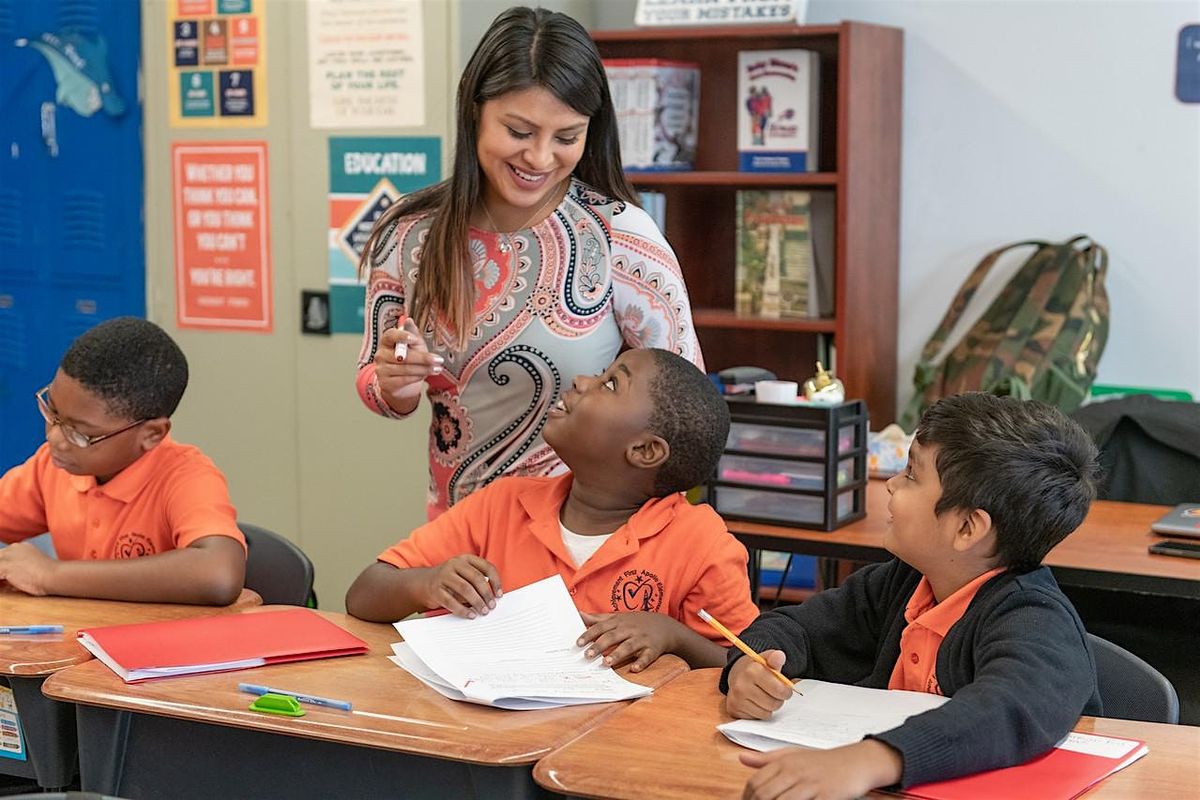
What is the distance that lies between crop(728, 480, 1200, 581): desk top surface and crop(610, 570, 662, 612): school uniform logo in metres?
0.66

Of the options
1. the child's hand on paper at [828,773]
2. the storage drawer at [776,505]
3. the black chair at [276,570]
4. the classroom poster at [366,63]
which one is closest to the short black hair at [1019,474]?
the child's hand on paper at [828,773]

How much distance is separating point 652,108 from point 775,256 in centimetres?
49

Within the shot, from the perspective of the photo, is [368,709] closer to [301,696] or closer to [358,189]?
[301,696]

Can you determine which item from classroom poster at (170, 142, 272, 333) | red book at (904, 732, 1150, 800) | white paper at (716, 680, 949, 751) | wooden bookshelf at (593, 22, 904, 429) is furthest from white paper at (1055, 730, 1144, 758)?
classroom poster at (170, 142, 272, 333)

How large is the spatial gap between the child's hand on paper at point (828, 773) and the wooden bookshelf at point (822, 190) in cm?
239

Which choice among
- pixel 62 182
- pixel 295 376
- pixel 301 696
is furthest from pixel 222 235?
pixel 301 696

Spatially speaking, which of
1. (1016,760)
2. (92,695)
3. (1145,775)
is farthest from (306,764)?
(1145,775)

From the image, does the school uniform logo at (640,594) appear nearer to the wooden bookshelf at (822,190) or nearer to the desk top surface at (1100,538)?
the desk top surface at (1100,538)

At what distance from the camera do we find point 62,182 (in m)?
4.12

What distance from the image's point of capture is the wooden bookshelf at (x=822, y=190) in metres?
3.71

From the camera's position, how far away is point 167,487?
2.36 m

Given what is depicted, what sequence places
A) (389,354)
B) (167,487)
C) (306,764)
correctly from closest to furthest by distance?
(306,764), (389,354), (167,487)

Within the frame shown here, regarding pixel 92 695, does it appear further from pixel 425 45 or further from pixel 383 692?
pixel 425 45

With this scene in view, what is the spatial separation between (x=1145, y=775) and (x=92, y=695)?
1.13 meters
